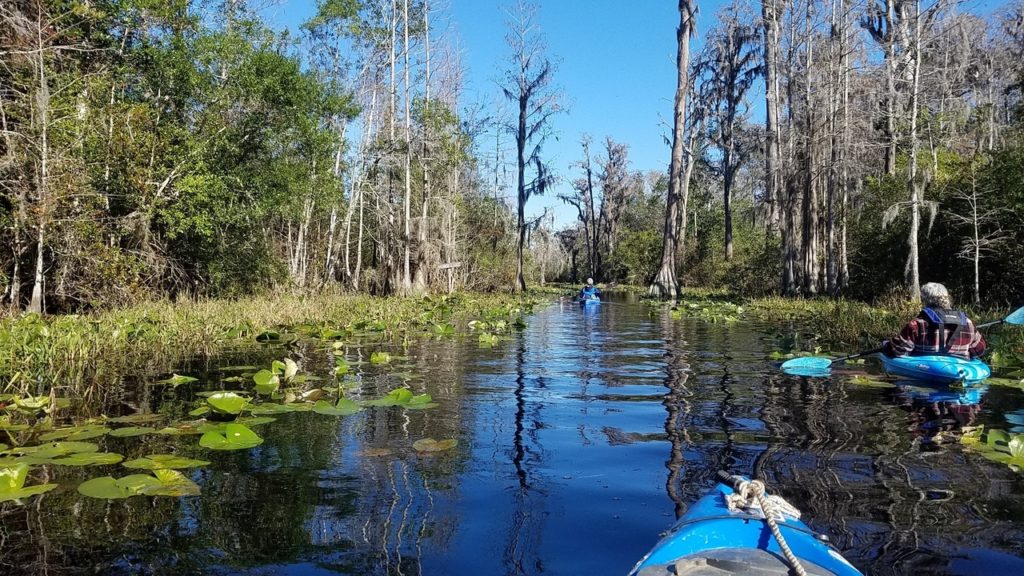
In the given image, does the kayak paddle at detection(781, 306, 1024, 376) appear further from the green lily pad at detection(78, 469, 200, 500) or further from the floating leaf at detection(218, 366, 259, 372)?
the green lily pad at detection(78, 469, 200, 500)

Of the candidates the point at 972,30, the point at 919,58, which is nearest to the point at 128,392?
the point at 919,58

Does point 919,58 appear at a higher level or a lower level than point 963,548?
higher

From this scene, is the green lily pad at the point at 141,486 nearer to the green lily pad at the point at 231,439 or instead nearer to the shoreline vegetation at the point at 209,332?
the green lily pad at the point at 231,439

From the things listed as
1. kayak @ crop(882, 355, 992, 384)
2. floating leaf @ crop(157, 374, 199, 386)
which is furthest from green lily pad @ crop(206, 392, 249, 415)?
kayak @ crop(882, 355, 992, 384)

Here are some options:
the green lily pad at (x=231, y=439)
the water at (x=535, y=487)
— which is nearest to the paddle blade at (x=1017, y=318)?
the water at (x=535, y=487)

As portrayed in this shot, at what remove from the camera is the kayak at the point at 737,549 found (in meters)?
1.91

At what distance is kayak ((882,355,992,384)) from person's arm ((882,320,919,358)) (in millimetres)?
123

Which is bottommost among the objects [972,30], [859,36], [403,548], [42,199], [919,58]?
[403,548]

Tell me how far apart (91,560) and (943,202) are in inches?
762

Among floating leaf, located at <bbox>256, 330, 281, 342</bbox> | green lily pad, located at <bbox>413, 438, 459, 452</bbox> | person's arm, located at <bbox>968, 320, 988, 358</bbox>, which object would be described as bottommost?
green lily pad, located at <bbox>413, 438, 459, 452</bbox>

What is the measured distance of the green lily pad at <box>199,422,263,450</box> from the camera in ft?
13.4

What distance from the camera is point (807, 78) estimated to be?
21031mm

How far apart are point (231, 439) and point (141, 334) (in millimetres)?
5970

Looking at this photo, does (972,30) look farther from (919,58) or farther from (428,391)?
(428,391)
